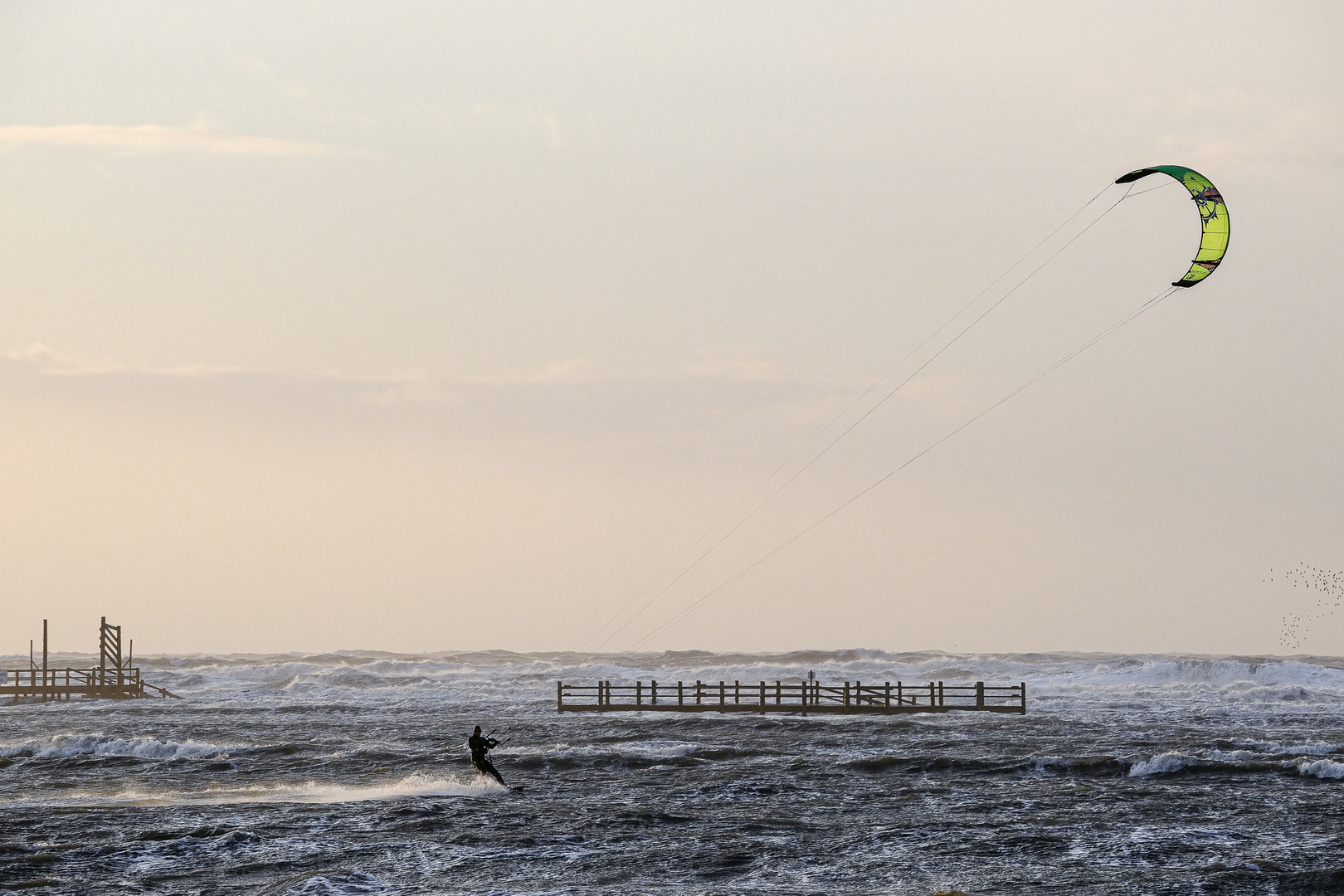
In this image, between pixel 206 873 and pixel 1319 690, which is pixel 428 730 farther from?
pixel 1319 690

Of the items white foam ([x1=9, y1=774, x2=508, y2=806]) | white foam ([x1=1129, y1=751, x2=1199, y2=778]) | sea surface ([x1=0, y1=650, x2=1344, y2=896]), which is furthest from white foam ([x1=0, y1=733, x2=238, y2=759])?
white foam ([x1=1129, y1=751, x2=1199, y2=778])

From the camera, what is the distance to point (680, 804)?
88.6 feet

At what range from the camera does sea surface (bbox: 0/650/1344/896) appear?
2014 cm

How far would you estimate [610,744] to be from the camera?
40.0 meters

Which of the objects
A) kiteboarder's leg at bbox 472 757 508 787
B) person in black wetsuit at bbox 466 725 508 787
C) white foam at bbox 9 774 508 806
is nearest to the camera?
white foam at bbox 9 774 508 806

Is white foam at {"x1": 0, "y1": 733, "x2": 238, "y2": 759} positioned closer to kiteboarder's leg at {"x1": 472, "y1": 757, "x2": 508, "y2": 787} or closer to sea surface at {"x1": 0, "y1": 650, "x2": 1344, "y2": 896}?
sea surface at {"x1": 0, "y1": 650, "x2": 1344, "y2": 896}

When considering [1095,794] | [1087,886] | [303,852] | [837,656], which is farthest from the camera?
[837,656]

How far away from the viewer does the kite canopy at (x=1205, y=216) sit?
32.0 metres

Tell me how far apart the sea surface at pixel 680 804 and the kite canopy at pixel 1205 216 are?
11.9 meters

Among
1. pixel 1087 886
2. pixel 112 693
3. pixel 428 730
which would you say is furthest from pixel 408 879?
pixel 112 693

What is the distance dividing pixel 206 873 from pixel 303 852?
1.79 m

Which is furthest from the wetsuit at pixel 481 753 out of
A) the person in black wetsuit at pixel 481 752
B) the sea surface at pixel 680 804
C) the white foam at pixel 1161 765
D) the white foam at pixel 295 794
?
the white foam at pixel 1161 765

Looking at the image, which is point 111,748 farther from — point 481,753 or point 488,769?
point 481,753

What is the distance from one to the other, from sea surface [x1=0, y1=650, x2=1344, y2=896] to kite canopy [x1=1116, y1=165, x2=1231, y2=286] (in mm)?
11911
